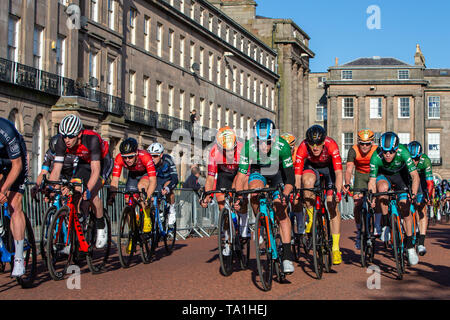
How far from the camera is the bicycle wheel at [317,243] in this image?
34.7 feet

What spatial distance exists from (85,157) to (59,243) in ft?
5.09

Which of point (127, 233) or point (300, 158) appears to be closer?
point (300, 158)

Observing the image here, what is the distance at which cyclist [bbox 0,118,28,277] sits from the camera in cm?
918

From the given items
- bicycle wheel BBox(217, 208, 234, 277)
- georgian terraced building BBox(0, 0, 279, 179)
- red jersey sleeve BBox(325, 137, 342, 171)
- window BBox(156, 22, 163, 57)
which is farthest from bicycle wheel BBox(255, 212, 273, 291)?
window BBox(156, 22, 163, 57)

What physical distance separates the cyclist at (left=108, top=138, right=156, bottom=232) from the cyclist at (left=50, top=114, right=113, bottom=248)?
30.9 inches

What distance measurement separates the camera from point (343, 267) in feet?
40.2

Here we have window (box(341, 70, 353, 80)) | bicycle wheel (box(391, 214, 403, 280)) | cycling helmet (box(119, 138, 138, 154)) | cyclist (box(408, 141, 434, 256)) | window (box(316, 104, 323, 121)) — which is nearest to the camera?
bicycle wheel (box(391, 214, 403, 280))

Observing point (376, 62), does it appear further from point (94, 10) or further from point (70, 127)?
point (70, 127)

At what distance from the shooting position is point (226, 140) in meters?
11.7

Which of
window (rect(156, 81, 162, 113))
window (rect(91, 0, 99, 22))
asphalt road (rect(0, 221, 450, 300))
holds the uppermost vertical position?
window (rect(91, 0, 99, 22))

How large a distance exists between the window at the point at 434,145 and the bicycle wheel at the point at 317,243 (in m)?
90.7

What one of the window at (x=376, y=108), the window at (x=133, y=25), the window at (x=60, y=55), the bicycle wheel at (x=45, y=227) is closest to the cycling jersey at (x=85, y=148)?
the bicycle wheel at (x=45, y=227)

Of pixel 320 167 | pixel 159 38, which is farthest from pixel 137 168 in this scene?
pixel 159 38

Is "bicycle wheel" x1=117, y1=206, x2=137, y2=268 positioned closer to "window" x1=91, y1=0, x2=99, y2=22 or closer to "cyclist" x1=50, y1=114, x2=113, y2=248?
"cyclist" x1=50, y1=114, x2=113, y2=248
